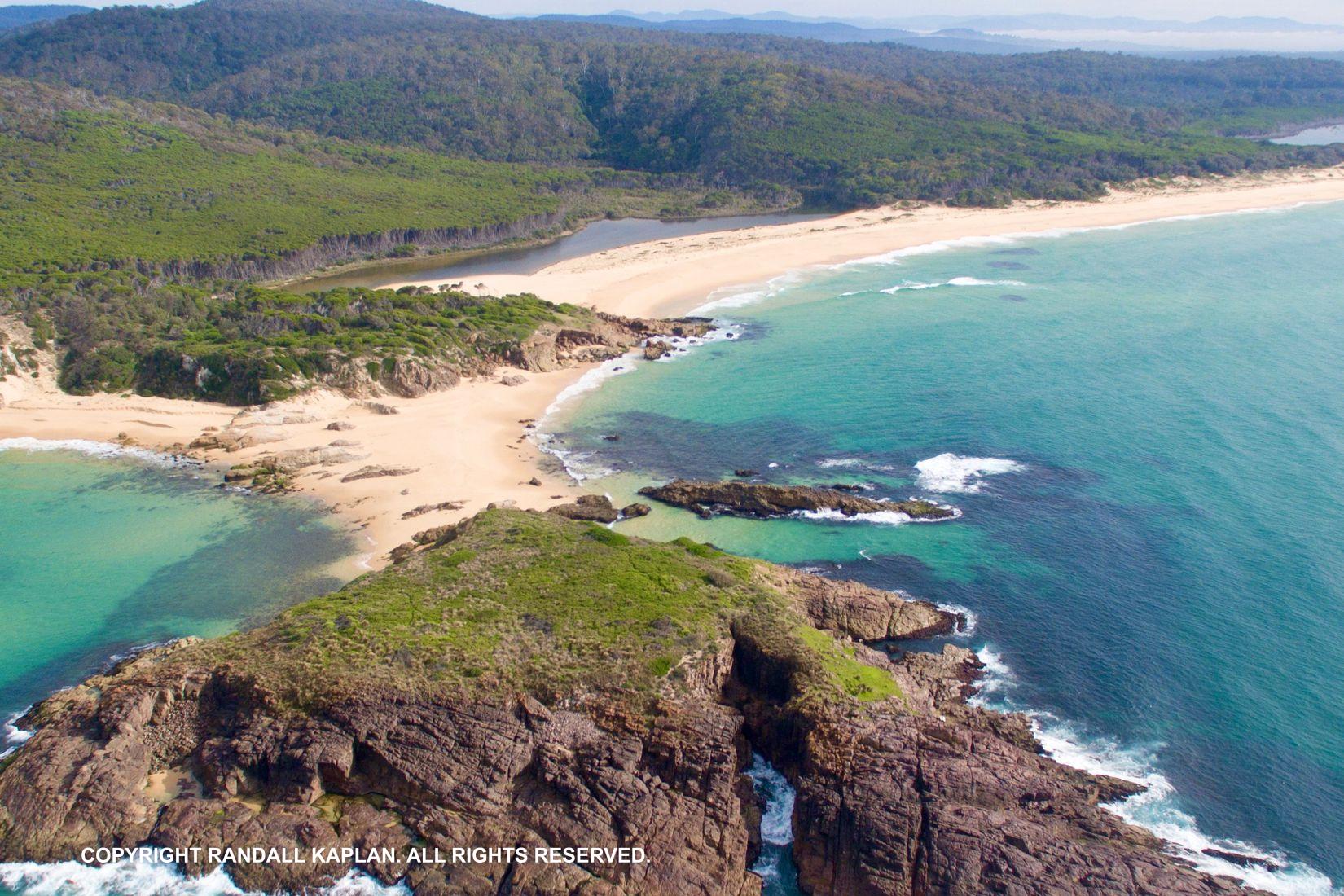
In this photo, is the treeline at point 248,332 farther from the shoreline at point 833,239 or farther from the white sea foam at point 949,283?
the white sea foam at point 949,283

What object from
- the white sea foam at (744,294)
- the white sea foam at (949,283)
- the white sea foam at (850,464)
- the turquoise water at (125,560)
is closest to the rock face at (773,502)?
the white sea foam at (850,464)

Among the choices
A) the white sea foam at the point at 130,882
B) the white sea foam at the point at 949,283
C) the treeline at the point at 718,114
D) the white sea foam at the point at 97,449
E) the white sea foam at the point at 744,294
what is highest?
the treeline at the point at 718,114

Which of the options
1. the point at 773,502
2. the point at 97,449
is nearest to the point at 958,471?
the point at 773,502

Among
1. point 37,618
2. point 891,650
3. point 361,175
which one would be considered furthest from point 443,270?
point 891,650

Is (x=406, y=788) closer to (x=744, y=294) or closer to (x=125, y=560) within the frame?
(x=125, y=560)

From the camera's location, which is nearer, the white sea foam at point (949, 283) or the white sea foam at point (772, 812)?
the white sea foam at point (772, 812)

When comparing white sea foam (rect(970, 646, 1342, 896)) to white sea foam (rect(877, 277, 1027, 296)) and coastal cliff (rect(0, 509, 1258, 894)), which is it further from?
white sea foam (rect(877, 277, 1027, 296))

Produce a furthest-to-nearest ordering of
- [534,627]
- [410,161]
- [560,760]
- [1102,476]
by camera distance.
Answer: [410,161] → [1102,476] → [534,627] → [560,760]

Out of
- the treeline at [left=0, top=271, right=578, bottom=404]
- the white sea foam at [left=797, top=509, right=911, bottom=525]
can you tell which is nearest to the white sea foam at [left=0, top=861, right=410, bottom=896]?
the white sea foam at [left=797, top=509, right=911, bottom=525]
